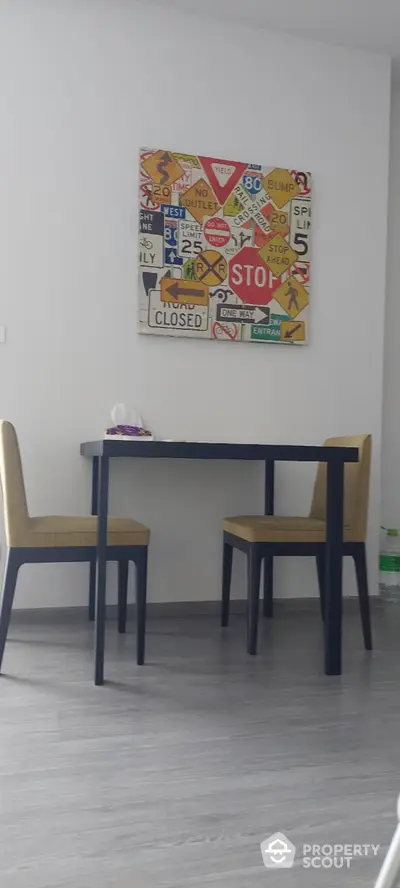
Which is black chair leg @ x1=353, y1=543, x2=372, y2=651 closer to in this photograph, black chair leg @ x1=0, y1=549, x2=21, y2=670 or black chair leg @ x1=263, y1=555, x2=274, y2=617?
black chair leg @ x1=263, y1=555, x2=274, y2=617

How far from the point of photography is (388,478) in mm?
3990

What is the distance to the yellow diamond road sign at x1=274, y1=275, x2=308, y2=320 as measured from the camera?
11.5ft

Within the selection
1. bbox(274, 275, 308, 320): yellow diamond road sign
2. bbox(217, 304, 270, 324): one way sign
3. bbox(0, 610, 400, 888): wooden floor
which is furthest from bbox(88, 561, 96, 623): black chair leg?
bbox(274, 275, 308, 320): yellow diamond road sign

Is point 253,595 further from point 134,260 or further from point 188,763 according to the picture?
point 134,260

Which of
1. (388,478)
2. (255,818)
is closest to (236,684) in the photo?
(255,818)

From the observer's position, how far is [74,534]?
2.32 meters

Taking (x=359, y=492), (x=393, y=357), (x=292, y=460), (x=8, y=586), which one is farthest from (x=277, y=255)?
(x=8, y=586)

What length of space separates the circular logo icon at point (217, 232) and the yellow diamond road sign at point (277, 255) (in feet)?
0.58

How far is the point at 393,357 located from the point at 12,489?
7.97ft

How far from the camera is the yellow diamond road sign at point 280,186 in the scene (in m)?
3.48

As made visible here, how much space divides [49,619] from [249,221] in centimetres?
198

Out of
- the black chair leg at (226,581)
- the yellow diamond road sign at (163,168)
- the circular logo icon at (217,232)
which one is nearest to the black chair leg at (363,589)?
the black chair leg at (226,581)

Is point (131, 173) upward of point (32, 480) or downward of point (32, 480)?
upward

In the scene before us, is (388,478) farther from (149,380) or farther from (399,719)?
(399,719)
